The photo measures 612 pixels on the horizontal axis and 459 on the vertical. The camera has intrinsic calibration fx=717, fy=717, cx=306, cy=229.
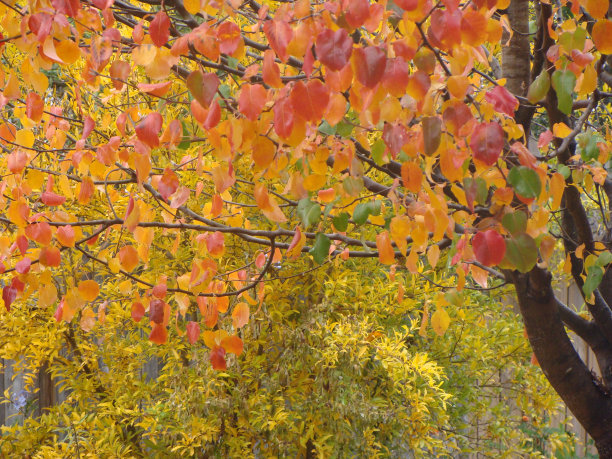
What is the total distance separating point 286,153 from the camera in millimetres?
1858

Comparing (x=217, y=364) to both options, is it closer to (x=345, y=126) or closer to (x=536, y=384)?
(x=345, y=126)

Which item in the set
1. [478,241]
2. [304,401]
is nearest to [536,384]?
[304,401]

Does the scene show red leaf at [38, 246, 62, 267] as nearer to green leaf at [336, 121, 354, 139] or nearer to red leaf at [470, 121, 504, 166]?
green leaf at [336, 121, 354, 139]

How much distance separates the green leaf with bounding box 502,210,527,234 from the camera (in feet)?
4.64

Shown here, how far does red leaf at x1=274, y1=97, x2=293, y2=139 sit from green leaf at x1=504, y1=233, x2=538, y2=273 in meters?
0.49

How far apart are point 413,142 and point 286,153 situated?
0.40 metres

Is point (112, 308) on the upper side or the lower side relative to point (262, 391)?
upper

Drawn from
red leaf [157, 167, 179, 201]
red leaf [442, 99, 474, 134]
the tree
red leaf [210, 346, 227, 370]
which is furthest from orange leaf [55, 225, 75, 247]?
red leaf [442, 99, 474, 134]

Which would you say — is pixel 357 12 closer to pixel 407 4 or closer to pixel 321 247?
pixel 407 4

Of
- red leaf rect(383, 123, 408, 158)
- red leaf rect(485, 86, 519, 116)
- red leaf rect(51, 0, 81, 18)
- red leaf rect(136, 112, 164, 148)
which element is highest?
red leaf rect(51, 0, 81, 18)

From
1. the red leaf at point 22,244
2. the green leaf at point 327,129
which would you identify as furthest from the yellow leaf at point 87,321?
the green leaf at point 327,129

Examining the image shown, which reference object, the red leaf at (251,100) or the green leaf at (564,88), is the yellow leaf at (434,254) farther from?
the red leaf at (251,100)

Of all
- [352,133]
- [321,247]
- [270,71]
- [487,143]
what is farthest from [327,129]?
[487,143]

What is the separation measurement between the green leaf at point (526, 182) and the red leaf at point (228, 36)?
58 cm
